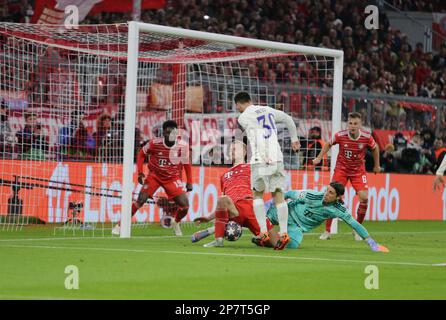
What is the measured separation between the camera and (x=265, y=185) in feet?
50.7

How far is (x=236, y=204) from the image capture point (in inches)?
616

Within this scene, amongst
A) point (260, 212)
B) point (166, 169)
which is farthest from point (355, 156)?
point (260, 212)

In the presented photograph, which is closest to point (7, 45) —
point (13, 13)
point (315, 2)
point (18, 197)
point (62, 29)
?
point (62, 29)

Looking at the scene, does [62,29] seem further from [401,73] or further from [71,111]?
[401,73]

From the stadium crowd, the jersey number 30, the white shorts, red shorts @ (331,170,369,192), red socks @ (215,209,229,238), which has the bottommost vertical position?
red socks @ (215,209,229,238)

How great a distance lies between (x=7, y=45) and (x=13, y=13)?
9447 millimetres

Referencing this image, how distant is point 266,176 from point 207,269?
368 centimetres

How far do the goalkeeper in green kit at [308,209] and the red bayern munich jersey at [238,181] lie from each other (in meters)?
0.51

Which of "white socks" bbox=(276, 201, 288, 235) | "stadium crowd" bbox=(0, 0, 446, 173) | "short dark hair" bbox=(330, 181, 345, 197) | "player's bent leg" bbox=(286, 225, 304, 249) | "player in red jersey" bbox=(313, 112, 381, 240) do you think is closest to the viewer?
"white socks" bbox=(276, 201, 288, 235)

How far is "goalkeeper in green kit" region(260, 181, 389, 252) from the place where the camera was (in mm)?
15680

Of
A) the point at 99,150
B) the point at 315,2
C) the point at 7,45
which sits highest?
the point at 315,2
